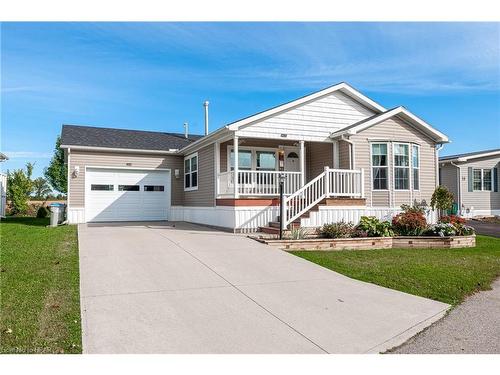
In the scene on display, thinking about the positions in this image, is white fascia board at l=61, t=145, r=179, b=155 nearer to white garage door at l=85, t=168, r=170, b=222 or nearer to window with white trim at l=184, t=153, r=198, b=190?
window with white trim at l=184, t=153, r=198, b=190

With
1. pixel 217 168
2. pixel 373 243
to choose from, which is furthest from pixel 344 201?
pixel 217 168

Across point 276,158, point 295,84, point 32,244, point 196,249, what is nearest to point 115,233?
point 32,244

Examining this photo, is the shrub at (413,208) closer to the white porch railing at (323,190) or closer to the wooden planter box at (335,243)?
the white porch railing at (323,190)

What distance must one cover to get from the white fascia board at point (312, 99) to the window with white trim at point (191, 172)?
14.0 ft

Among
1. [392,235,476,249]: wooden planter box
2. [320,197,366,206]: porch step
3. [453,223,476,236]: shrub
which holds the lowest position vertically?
[392,235,476,249]: wooden planter box

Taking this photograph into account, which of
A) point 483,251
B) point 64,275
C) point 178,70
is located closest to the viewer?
point 64,275

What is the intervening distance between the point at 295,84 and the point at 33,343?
15264 millimetres

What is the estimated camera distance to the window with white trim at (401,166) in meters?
13.8

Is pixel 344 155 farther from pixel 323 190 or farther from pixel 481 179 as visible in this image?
pixel 481 179

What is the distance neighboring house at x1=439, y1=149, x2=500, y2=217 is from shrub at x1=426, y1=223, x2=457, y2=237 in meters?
11.1

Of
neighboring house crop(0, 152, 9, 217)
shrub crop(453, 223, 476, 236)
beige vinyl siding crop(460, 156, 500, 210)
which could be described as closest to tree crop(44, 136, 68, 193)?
neighboring house crop(0, 152, 9, 217)

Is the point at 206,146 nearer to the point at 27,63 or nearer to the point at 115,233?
the point at 115,233

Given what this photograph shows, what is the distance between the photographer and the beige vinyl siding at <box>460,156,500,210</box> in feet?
70.6

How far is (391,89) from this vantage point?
Result: 17.3 metres
